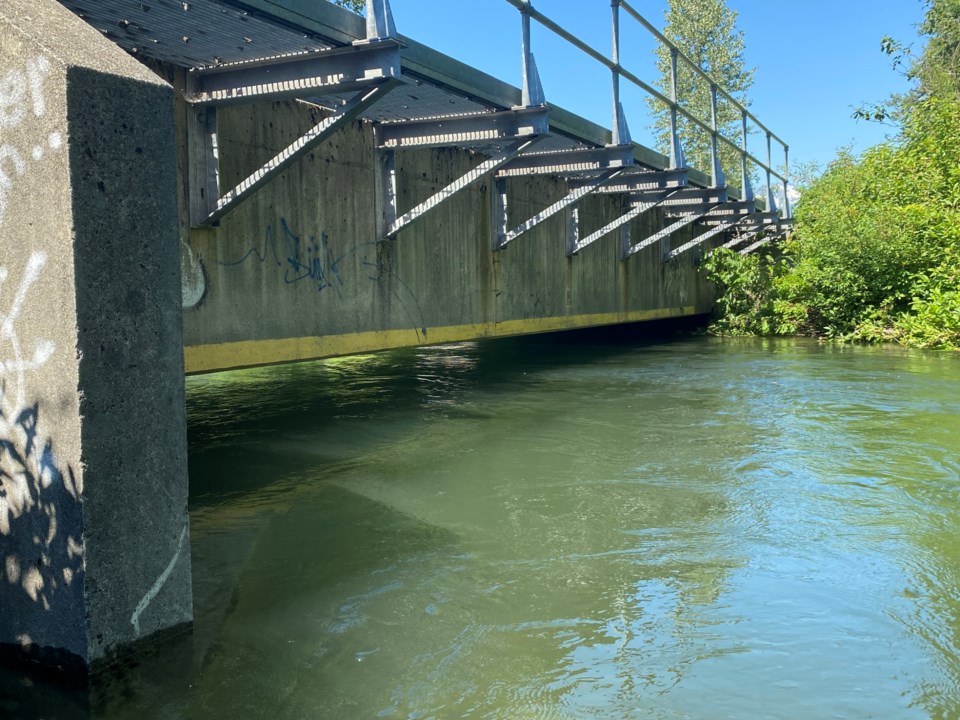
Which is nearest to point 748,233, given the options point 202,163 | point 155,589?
point 202,163

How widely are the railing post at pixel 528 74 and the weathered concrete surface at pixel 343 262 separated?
1849mm

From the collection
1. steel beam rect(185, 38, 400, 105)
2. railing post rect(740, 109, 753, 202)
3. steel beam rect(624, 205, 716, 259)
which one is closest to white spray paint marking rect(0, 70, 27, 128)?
steel beam rect(185, 38, 400, 105)

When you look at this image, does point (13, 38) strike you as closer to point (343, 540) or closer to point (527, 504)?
point (343, 540)

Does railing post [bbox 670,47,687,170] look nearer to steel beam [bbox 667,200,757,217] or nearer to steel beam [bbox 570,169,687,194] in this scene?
steel beam [bbox 570,169,687,194]

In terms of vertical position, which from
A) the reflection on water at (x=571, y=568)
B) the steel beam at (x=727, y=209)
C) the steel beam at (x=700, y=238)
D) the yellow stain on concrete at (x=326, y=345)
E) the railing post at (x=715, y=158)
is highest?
the railing post at (x=715, y=158)

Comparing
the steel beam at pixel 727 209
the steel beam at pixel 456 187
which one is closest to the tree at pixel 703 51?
the steel beam at pixel 727 209

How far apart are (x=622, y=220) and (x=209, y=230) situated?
887cm

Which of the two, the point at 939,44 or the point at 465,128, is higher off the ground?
the point at 939,44

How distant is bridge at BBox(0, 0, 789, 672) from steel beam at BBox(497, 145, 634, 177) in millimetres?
38

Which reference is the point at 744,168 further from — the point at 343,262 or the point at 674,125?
the point at 343,262

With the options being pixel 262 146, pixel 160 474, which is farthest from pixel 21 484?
pixel 262 146

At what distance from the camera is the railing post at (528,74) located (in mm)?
8523

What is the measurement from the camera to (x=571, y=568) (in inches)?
171

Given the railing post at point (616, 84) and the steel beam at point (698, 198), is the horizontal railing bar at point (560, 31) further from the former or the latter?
the steel beam at point (698, 198)
